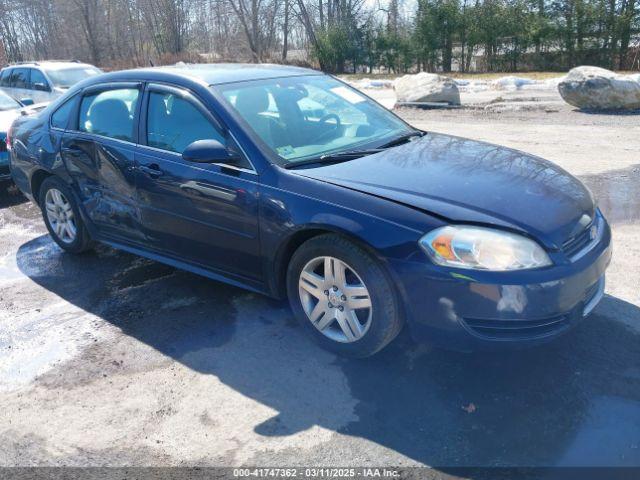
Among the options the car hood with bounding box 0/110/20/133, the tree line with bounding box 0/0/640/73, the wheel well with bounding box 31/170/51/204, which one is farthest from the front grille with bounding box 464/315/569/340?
the tree line with bounding box 0/0/640/73

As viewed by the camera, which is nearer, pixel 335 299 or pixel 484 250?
pixel 484 250

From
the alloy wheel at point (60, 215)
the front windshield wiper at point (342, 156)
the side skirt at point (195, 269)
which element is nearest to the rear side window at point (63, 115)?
the alloy wheel at point (60, 215)

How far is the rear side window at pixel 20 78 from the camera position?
1340 cm

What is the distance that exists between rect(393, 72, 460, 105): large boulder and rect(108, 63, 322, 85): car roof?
423 inches

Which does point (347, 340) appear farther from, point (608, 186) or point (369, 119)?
point (608, 186)

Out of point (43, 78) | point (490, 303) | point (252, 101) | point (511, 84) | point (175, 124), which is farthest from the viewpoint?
point (511, 84)

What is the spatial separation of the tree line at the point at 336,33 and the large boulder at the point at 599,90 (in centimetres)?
1263

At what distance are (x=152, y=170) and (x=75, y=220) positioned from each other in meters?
1.49

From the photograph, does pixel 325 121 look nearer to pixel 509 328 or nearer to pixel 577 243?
pixel 577 243

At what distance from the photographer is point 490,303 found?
3062mm

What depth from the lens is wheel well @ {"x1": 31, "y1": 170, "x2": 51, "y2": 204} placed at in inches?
224

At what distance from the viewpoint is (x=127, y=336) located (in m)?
4.18

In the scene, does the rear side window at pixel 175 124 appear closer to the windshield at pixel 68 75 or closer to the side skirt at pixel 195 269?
the side skirt at pixel 195 269

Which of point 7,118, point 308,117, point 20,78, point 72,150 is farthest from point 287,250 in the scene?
point 20,78
